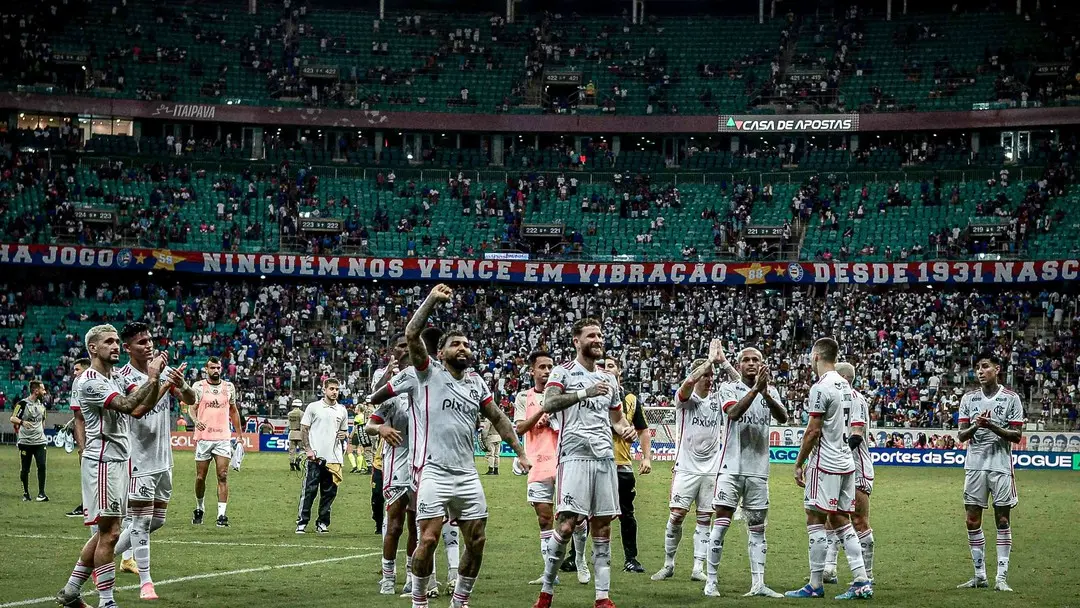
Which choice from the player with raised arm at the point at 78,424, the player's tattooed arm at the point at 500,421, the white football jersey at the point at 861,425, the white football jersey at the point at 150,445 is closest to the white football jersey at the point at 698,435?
the white football jersey at the point at 861,425

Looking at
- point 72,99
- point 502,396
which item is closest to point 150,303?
point 72,99

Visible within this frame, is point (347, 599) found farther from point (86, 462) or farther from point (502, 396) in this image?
point (502, 396)

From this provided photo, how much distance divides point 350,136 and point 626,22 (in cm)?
1881

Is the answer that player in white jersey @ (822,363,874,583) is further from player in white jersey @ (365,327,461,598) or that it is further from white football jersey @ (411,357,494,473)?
white football jersey @ (411,357,494,473)

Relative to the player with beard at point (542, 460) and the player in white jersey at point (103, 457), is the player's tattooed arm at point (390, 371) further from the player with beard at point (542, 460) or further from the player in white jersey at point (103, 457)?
the player in white jersey at point (103, 457)

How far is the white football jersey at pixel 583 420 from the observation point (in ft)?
42.8

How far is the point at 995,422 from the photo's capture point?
16.0m

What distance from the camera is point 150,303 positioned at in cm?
6228

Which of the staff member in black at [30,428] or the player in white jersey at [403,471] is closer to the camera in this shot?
the player in white jersey at [403,471]

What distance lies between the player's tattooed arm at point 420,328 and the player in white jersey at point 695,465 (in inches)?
190

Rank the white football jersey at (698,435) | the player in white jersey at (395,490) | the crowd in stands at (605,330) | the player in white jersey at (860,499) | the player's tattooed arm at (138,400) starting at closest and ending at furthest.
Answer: the player's tattooed arm at (138,400), the player in white jersey at (395,490), the player in white jersey at (860,499), the white football jersey at (698,435), the crowd in stands at (605,330)

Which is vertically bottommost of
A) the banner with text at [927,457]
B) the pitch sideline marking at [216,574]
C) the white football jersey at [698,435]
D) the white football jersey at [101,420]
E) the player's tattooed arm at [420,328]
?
the banner with text at [927,457]

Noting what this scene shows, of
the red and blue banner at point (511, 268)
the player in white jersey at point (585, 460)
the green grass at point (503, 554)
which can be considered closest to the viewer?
the player in white jersey at point (585, 460)

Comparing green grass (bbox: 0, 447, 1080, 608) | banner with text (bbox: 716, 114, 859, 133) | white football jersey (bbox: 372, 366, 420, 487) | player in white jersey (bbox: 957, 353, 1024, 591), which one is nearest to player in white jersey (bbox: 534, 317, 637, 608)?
green grass (bbox: 0, 447, 1080, 608)
